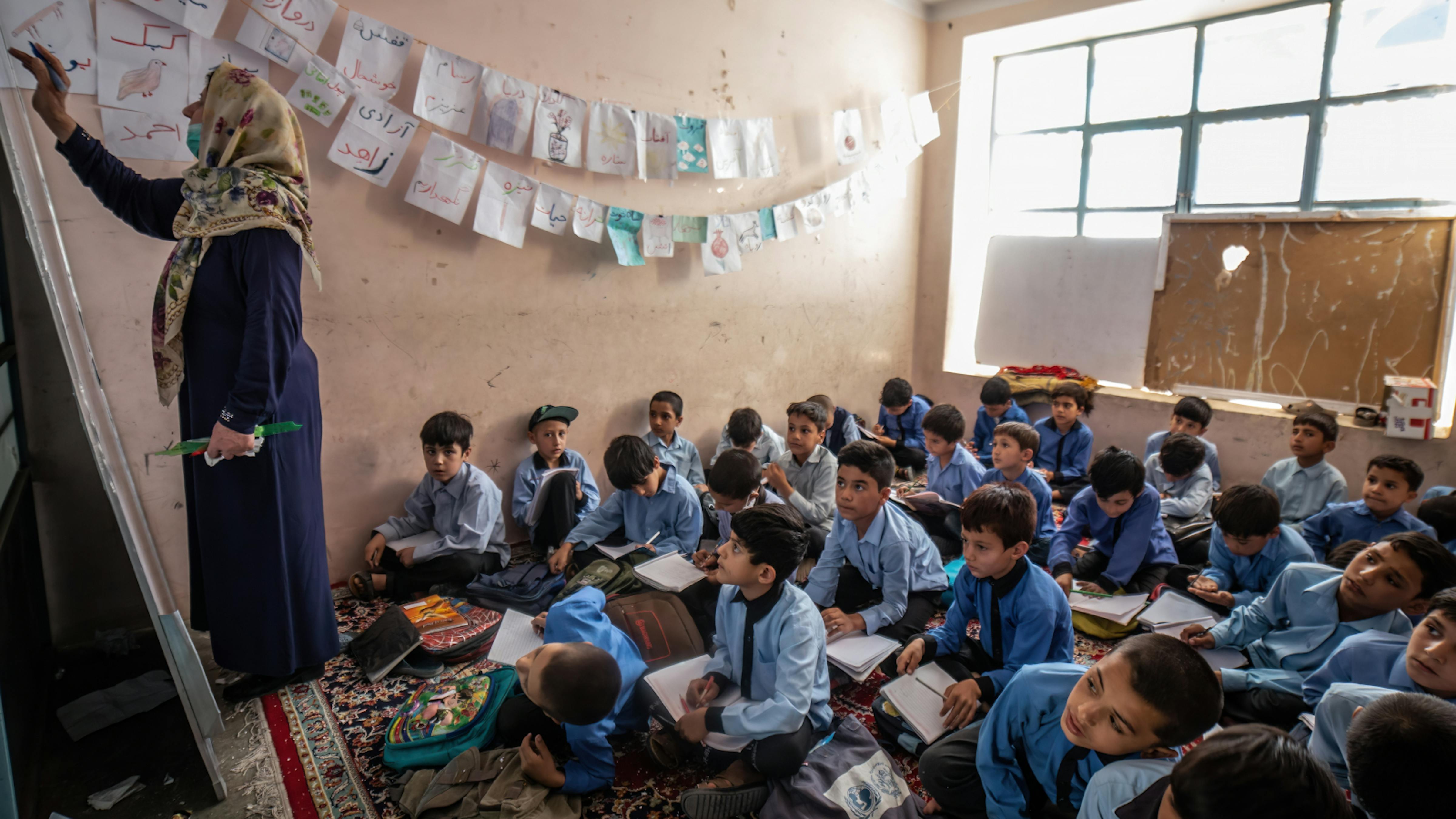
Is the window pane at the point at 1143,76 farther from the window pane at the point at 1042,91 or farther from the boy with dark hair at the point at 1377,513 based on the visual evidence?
the boy with dark hair at the point at 1377,513

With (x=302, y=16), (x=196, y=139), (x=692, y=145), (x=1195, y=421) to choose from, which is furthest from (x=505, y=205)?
(x=1195, y=421)

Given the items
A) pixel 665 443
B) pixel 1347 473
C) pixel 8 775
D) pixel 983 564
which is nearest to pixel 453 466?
pixel 665 443

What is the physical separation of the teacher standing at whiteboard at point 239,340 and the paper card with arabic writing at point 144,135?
0.52 meters

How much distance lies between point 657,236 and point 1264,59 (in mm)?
3858

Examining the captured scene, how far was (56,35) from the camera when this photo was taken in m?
2.40

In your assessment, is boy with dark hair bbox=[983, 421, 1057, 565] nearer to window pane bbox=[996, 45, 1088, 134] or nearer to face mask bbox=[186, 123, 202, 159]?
window pane bbox=[996, 45, 1088, 134]

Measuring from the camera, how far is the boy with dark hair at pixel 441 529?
310 centimetres

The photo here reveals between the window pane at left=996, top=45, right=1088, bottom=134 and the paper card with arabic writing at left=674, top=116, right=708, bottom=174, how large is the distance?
279 cm

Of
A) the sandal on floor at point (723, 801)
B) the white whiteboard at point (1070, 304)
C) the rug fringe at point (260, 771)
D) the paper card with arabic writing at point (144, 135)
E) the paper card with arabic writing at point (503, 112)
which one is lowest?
the rug fringe at point (260, 771)

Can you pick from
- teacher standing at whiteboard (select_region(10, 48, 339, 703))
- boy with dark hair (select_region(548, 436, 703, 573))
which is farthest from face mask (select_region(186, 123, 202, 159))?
boy with dark hair (select_region(548, 436, 703, 573))

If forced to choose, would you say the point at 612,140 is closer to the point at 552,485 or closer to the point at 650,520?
the point at 552,485

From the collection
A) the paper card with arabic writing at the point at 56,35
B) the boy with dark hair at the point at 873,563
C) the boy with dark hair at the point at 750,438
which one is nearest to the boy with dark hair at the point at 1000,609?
the boy with dark hair at the point at 873,563

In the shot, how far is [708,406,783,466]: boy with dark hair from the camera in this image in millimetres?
3986

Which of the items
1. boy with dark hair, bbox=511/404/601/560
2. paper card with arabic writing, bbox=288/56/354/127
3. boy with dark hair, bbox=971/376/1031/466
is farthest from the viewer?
boy with dark hair, bbox=971/376/1031/466
